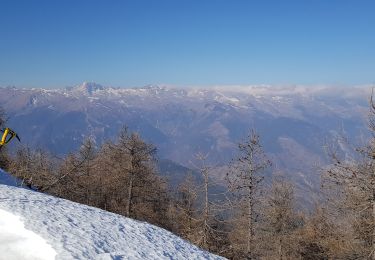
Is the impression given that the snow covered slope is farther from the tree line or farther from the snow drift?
the tree line

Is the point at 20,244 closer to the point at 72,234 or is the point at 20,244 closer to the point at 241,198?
the point at 72,234

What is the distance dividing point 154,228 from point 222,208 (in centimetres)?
1507

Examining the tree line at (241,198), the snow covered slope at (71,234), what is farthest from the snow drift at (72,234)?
the tree line at (241,198)

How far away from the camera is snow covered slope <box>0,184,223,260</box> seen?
7.24 metres

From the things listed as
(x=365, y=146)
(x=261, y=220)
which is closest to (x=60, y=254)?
(x=365, y=146)

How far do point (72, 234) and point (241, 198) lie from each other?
1816 cm

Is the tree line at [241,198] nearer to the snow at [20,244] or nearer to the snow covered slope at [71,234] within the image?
the snow covered slope at [71,234]

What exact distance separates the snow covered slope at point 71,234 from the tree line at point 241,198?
14.3 feet

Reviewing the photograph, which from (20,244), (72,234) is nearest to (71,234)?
(72,234)

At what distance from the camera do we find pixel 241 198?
83.0ft

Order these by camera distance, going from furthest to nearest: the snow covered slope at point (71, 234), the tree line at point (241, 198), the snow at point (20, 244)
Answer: the tree line at point (241, 198), the snow covered slope at point (71, 234), the snow at point (20, 244)

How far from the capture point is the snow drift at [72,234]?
24.0 feet

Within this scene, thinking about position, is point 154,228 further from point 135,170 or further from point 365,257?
point 135,170

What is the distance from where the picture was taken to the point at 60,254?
275 inches
